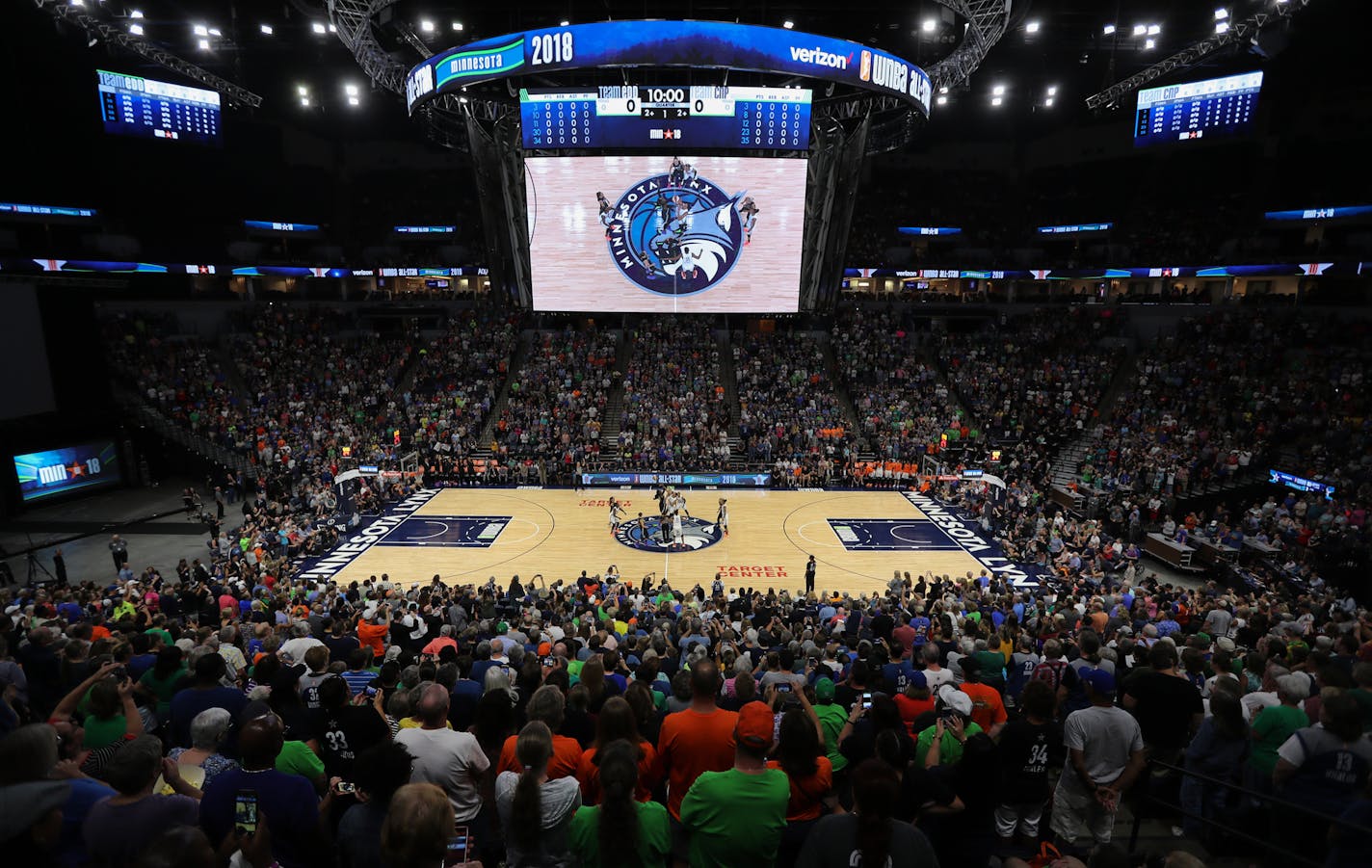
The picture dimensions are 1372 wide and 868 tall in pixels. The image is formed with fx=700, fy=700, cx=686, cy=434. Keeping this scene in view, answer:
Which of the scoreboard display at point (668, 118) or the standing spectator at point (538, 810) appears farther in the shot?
the scoreboard display at point (668, 118)

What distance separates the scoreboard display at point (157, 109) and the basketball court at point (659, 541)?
70.3 feet

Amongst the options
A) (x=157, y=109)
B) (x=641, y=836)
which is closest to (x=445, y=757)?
(x=641, y=836)

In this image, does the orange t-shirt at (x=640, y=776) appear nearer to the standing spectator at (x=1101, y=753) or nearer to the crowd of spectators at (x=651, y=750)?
the crowd of spectators at (x=651, y=750)

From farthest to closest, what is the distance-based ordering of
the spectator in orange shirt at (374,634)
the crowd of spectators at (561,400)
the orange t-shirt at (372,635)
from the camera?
the crowd of spectators at (561,400) < the orange t-shirt at (372,635) < the spectator in orange shirt at (374,634)

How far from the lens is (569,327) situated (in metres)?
39.8

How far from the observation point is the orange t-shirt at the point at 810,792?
417 centimetres

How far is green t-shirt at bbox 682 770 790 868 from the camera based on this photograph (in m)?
3.48

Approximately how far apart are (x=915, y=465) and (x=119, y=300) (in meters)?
39.1

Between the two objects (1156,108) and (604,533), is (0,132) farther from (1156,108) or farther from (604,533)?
(1156,108)

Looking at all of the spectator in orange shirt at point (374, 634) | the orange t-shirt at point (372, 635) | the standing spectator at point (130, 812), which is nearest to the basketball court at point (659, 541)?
the spectator in orange shirt at point (374, 634)

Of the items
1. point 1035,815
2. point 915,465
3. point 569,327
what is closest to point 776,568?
point 915,465

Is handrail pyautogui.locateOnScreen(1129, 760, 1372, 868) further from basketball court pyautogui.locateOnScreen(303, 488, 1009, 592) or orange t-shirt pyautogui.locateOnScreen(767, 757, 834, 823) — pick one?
basketball court pyautogui.locateOnScreen(303, 488, 1009, 592)

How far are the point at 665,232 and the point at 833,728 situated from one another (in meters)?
23.7

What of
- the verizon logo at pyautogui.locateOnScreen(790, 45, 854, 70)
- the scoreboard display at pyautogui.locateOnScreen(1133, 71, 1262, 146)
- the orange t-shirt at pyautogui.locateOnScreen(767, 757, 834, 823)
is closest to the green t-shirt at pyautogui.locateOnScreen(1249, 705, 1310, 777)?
the orange t-shirt at pyautogui.locateOnScreen(767, 757, 834, 823)
